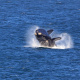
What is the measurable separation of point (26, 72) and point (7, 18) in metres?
44.8

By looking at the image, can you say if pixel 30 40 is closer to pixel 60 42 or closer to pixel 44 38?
pixel 60 42

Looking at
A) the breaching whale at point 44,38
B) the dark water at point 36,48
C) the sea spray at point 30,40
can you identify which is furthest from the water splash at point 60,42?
the breaching whale at point 44,38

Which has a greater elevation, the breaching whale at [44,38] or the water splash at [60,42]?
the water splash at [60,42]

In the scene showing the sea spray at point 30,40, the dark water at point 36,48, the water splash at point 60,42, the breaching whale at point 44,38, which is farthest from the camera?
the sea spray at point 30,40

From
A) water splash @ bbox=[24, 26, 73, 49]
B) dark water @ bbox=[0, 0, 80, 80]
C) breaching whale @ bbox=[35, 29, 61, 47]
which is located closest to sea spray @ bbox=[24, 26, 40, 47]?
water splash @ bbox=[24, 26, 73, 49]

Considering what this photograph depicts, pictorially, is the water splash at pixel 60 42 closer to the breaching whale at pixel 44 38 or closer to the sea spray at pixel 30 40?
the sea spray at pixel 30 40

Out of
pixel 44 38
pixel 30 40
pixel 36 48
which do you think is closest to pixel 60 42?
pixel 30 40

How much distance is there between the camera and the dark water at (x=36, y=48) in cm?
6956

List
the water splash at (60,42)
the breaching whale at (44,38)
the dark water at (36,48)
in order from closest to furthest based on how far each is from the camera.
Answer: the dark water at (36,48) → the breaching whale at (44,38) → the water splash at (60,42)

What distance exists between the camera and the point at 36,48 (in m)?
82.8

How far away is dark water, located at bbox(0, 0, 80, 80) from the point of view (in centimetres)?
6956

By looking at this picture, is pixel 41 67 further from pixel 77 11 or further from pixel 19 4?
pixel 19 4

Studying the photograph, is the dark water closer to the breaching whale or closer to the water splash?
the water splash

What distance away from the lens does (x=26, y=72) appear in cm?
6994
